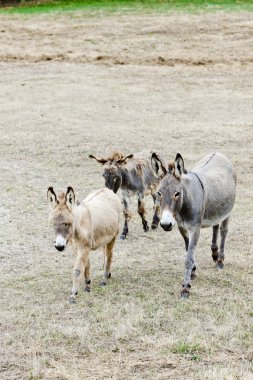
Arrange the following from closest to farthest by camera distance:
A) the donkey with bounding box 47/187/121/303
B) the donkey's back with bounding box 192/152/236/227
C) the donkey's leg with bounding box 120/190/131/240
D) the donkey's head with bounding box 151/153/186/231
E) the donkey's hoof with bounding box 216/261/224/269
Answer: the donkey with bounding box 47/187/121/303, the donkey's head with bounding box 151/153/186/231, the donkey's back with bounding box 192/152/236/227, the donkey's hoof with bounding box 216/261/224/269, the donkey's leg with bounding box 120/190/131/240

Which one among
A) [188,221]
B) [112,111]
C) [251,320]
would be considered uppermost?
[188,221]

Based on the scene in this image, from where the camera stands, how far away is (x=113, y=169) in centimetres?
1159

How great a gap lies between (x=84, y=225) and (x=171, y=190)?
1.24m

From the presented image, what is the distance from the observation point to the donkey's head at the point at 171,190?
8.57 meters

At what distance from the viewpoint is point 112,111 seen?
Result: 2244cm

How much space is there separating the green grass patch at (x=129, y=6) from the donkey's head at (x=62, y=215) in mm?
28951

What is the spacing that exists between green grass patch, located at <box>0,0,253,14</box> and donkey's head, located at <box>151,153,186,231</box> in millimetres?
28358

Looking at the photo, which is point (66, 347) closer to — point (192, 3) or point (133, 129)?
point (133, 129)

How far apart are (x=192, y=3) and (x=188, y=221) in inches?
1207

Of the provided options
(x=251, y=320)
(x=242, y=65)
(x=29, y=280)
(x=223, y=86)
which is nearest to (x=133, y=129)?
(x=223, y=86)

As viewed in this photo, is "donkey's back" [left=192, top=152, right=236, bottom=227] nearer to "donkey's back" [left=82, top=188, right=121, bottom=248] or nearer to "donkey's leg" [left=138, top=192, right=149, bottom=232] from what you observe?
"donkey's back" [left=82, top=188, right=121, bottom=248]

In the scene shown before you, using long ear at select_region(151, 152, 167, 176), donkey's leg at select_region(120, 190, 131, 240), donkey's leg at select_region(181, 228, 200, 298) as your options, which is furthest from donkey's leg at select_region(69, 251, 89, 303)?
donkey's leg at select_region(120, 190, 131, 240)

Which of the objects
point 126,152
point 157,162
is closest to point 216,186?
point 157,162

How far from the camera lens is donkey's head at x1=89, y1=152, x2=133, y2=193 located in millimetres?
11586
